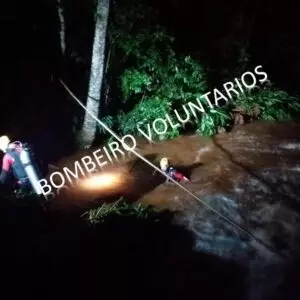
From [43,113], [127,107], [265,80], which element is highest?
[43,113]

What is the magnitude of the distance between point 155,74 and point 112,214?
6981mm

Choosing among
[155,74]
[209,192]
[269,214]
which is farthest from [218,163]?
[155,74]

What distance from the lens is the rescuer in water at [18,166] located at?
8094 millimetres

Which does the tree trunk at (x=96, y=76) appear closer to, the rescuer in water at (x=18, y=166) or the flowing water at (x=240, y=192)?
the flowing water at (x=240, y=192)

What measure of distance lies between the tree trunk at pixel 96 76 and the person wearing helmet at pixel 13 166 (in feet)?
14.3

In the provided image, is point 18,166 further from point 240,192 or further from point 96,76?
point 240,192

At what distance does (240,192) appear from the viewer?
9984 millimetres

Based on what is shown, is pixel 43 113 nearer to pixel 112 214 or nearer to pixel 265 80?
pixel 112 214

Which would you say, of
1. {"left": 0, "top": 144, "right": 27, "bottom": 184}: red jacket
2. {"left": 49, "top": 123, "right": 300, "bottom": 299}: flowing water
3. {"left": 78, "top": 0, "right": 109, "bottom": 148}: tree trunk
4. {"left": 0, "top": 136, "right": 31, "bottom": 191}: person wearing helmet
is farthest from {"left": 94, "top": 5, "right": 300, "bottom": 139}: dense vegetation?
{"left": 0, "top": 144, "right": 27, "bottom": 184}: red jacket

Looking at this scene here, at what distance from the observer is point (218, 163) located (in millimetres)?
11664

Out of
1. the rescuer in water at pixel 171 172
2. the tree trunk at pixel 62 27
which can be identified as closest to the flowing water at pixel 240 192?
the rescuer in water at pixel 171 172

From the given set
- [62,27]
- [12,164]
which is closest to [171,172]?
[12,164]

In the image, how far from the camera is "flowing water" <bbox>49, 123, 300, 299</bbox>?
778 centimetres

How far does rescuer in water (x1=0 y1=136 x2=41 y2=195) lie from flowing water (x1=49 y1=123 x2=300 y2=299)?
61.7 inches
